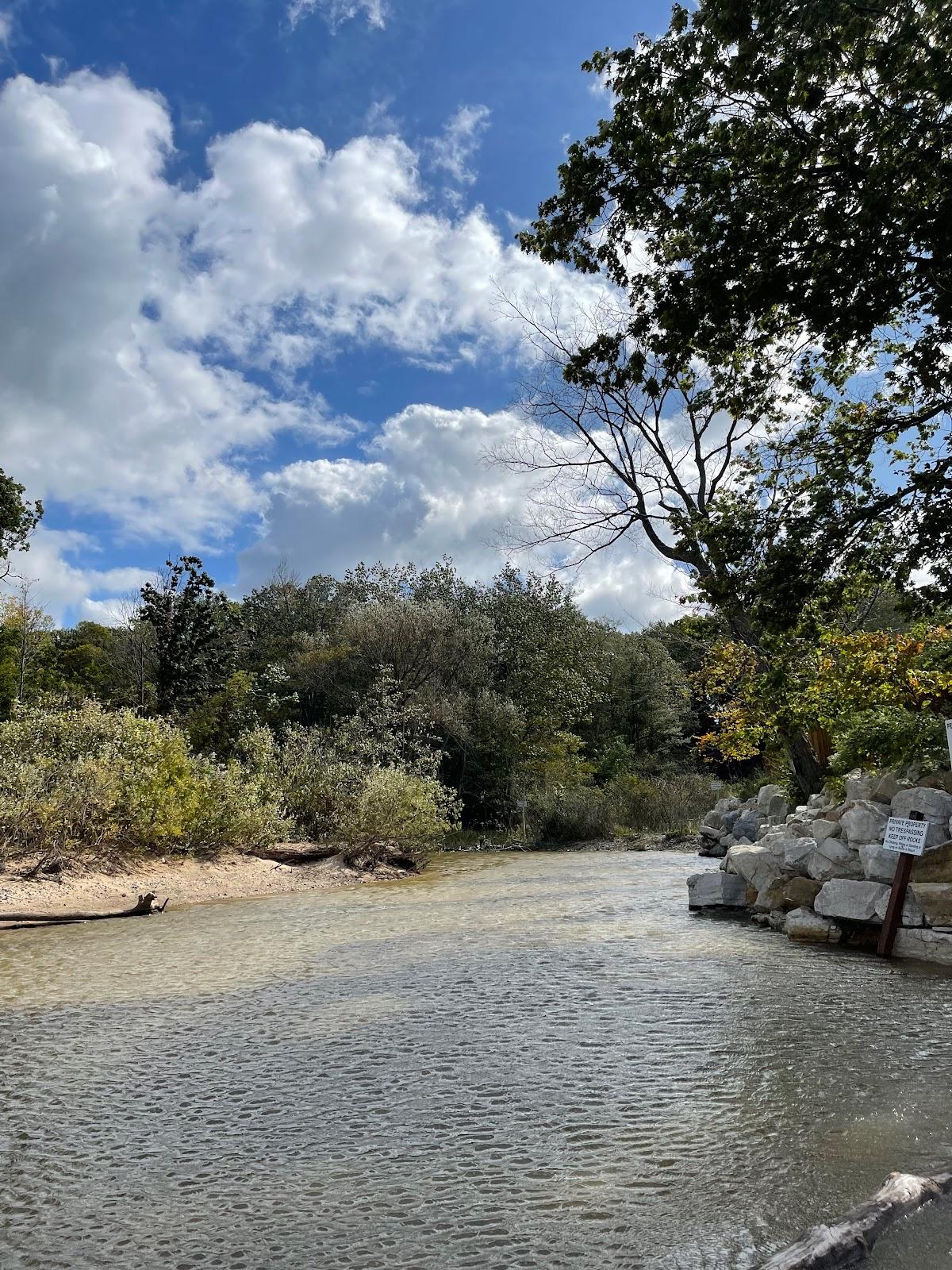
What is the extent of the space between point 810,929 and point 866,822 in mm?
1247

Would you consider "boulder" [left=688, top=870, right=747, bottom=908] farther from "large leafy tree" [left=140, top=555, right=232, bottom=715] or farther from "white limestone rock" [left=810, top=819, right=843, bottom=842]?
"large leafy tree" [left=140, top=555, right=232, bottom=715]

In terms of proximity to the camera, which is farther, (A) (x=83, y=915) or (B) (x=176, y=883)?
(B) (x=176, y=883)

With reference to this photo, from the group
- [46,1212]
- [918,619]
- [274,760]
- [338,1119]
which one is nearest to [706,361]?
[918,619]

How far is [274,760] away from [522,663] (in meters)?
15.2

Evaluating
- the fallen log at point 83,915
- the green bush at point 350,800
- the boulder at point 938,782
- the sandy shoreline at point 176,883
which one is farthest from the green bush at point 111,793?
the boulder at point 938,782

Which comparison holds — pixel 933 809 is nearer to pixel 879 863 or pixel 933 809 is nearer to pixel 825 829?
pixel 879 863

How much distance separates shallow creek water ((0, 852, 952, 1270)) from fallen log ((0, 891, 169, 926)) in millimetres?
2221

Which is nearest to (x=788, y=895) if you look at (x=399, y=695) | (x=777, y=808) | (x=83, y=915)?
(x=777, y=808)

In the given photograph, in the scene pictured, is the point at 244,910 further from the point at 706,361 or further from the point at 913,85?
the point at 913,85

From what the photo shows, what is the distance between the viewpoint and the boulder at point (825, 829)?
375 inches

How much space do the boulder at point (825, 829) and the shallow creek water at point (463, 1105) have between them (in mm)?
1469

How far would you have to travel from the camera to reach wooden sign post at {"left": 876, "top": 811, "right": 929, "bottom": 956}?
26.0ft

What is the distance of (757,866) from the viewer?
34.8 ft

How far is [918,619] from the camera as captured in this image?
404 inches
